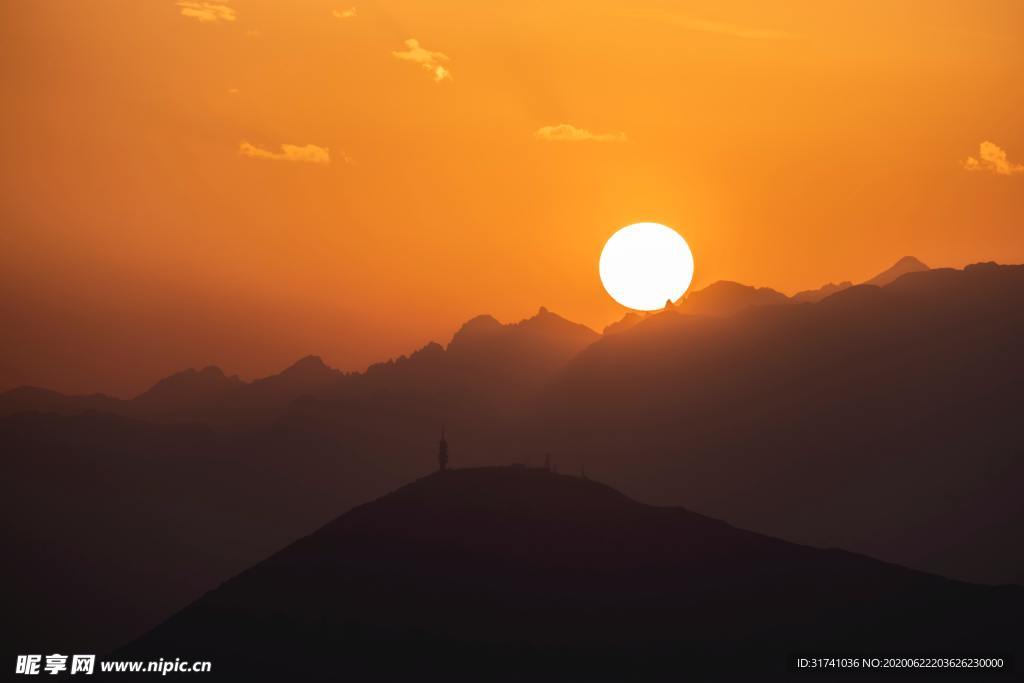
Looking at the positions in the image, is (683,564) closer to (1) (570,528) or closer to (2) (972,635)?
(1) (570,528)

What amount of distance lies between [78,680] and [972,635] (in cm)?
13141

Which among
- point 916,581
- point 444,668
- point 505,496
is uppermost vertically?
point 505,496

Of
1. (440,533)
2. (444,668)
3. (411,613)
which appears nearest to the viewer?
(444,668)

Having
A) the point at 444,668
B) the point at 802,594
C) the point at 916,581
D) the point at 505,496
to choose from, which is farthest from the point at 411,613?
the point at 916,581

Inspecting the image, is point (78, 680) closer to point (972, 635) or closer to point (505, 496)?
point (505, 496)

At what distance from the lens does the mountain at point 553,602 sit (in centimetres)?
16550

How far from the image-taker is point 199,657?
588 feet

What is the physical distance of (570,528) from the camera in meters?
191

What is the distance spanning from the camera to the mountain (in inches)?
6516

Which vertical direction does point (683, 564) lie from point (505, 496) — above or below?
below

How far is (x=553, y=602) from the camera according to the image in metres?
176

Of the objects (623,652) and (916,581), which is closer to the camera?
(623,652)

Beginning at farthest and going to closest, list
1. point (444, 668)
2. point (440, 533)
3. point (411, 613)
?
point (440, 533)
point (411, 613)
point (444, 668)

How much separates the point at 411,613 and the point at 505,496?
29.0 m
